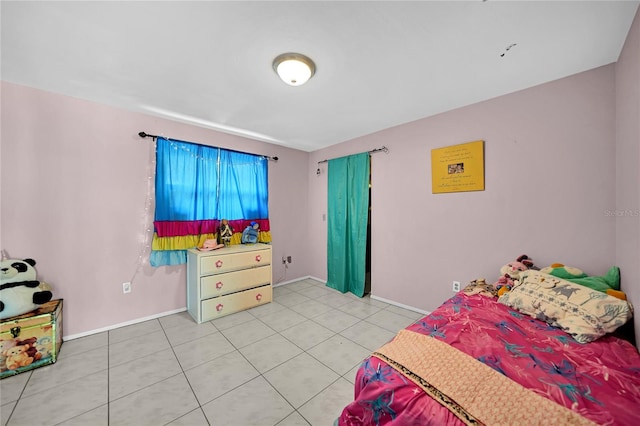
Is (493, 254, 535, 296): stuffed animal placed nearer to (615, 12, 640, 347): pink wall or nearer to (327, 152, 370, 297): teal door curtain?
(615, 12, 640, 347): pink wall

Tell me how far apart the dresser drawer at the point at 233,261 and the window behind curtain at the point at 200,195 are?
1.36 ft

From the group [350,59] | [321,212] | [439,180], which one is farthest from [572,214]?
[321,212]

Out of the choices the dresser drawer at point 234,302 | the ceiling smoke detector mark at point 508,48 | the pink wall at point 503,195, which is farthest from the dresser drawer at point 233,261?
the ceiling smoke detector mark at point 508,48

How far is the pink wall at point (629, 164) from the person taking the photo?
1327 millimetres

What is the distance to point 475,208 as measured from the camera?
8.11 ft

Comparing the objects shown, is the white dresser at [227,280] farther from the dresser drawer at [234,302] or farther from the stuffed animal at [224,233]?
the stuffed animal at [224,233]

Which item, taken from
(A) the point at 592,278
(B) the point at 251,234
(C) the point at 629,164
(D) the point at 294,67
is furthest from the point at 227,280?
(C) the point at 629,164

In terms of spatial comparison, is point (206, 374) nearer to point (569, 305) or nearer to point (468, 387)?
point (468, 387)

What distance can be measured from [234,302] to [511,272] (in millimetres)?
2914

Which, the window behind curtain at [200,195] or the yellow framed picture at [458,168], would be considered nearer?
the yellow framed picture at [458,168]

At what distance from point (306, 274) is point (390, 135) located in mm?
2777

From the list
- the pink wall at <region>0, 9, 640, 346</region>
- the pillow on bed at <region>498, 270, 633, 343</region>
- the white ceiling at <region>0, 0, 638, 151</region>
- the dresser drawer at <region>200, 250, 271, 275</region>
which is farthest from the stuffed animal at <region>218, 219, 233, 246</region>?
the pillow on bed at <region>498, 270, 633, 343</region>

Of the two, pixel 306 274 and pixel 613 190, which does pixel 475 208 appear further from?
pixel 306 274

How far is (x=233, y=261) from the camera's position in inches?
116
